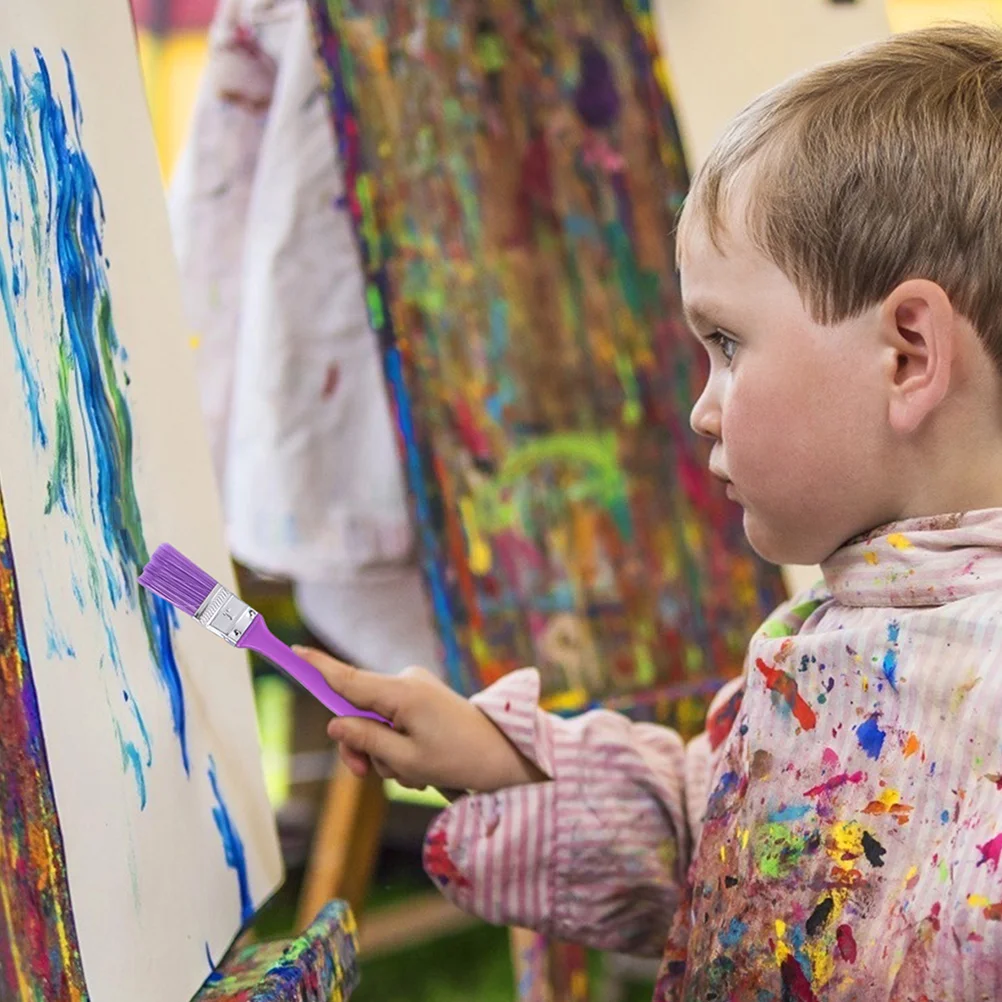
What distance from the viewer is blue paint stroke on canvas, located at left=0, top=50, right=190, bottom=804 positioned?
2.33 ft

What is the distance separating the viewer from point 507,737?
1.02 meters

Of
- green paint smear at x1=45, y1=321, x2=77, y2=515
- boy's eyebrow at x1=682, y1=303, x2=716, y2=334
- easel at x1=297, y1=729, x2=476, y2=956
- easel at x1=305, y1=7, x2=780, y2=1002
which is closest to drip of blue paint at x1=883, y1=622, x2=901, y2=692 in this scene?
boy's eyebrow at x1=682, y1=303, x2=716, y2=334

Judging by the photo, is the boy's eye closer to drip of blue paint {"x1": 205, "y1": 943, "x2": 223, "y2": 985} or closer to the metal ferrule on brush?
the metal ferrule on brush

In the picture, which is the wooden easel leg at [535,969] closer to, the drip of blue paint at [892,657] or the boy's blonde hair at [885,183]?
the drip of blue paint at [892,657]

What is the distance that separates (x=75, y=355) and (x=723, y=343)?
1.31ft

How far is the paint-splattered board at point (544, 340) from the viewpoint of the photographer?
1.41 metres

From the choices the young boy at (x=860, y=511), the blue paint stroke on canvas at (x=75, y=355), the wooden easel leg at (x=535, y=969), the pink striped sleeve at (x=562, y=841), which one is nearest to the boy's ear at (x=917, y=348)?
the young boy at (x=860, y=511)

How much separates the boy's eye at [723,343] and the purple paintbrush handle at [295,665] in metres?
0.33

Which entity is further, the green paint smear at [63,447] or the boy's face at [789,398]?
the boy's face at [789,398]

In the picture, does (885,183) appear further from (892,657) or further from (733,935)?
(733,935)

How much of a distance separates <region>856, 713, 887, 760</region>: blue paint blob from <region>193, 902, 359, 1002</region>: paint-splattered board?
0.34 m

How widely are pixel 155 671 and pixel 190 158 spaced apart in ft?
3.36

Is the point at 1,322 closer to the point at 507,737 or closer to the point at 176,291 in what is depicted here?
the point at 176,291

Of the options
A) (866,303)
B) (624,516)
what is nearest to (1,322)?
(866,303)
